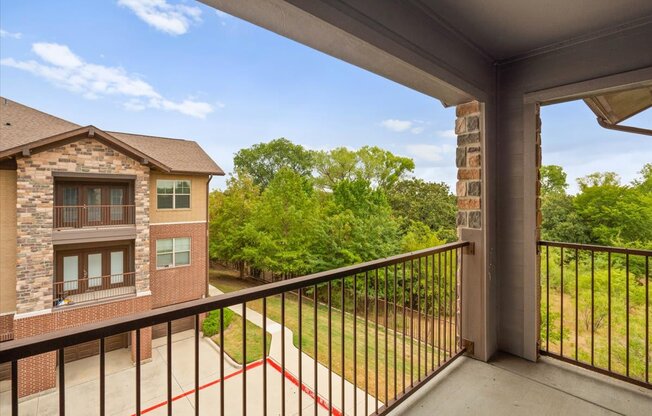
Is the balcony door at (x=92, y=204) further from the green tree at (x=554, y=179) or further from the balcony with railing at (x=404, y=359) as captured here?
the green tree at (x=554, y=179)

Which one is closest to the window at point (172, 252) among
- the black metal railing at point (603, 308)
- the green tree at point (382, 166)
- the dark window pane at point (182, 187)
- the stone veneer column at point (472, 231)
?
the dark window pane at point (182, 187)

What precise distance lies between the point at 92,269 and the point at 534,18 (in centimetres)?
624

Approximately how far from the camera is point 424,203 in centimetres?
1295

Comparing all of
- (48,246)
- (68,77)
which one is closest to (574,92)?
(68,77)

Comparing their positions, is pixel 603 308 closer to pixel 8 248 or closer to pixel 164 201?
Answer: pixel 164 201

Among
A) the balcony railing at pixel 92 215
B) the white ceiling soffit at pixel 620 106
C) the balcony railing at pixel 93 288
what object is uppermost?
the white ceiling soffit at pixel 620 106

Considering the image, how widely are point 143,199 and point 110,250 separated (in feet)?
3.84

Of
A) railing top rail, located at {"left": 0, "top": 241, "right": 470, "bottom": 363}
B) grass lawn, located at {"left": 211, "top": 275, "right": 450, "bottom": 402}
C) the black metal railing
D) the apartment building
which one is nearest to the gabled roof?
the apartment building

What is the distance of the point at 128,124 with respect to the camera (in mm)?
3301

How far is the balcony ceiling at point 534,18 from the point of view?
1.50 m

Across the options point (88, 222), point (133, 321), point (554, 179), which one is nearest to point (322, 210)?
point (554, 179)

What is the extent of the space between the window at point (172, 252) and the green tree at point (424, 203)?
8.88 metres

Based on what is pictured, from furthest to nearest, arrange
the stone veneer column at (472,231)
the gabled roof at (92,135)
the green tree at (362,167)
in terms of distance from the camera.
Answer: the green tree at (362,167) < the gabled roof at (92,135) < the stone veneer column at (472,231)

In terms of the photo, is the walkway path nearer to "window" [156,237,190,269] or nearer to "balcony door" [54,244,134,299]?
"window" [156,237,190,269]
